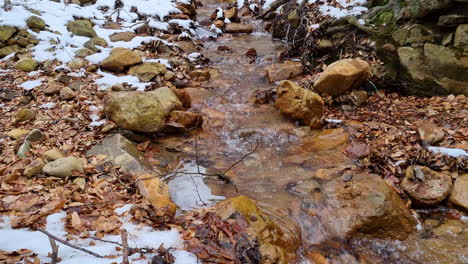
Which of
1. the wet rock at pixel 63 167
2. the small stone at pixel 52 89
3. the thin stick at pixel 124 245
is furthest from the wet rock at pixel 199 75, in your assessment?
the thin stick at pixel 124 245

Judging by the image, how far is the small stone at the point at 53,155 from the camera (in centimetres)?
360

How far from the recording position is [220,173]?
4.12 meters

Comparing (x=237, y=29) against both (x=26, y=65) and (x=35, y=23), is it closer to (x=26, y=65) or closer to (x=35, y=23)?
(x=35, y=23)

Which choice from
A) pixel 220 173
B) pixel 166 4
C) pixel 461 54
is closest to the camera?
pixel 220 173

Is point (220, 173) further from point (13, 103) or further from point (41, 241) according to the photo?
point (13, 103)

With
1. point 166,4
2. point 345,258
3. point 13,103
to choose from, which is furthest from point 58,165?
point 166,4

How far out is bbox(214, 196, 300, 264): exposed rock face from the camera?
274 centimetres

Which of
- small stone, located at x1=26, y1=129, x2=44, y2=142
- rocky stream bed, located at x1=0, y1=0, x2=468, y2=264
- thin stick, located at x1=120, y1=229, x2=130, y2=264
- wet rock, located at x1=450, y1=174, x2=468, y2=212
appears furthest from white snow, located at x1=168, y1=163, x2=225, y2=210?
wet rock, located at x1=450, y1=174, x2=468, y2=212

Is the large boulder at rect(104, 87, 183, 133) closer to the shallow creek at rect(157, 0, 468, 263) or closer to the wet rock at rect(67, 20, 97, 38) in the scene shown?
the shallow creek at rect(157, 0, 468, 263)

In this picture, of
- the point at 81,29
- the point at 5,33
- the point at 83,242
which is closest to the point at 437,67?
the point at 83,242

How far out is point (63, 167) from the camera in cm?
339

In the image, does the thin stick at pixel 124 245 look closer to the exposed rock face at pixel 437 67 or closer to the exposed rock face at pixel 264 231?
the exposed rock face at pixel 264 231

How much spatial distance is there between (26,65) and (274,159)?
5.35 m

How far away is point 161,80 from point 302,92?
293 centimetres
